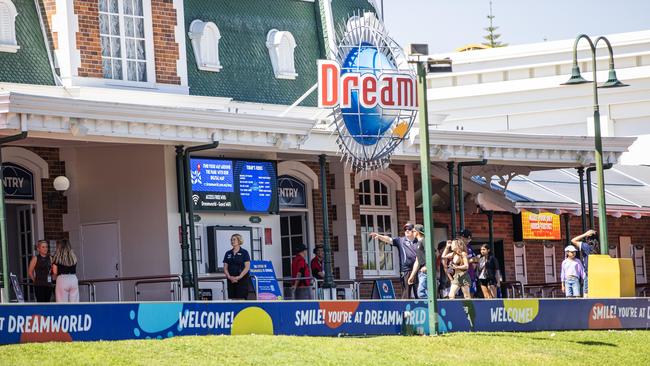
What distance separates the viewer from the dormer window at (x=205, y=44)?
28406 mm

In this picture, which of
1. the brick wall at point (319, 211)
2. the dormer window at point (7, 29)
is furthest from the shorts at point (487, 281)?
the dormer window at point (7, 29)

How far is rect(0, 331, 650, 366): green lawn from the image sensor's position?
16969mm

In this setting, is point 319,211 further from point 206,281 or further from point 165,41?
point 165,41

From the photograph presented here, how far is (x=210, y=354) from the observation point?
17.9 metres

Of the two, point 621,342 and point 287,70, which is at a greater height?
A: point 287,70

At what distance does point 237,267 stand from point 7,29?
5629mm

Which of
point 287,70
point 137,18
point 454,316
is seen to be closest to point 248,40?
point 287,70

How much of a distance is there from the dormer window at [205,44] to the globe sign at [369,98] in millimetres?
2503

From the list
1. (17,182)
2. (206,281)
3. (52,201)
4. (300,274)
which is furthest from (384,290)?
(17,182)

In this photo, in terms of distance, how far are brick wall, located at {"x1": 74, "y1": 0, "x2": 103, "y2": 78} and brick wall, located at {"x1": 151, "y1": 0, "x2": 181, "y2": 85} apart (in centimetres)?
142

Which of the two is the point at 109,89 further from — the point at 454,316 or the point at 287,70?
the point at 454,316

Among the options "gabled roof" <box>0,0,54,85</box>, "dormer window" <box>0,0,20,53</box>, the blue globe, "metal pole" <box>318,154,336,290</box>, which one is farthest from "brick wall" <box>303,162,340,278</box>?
"dormer window" <box>0,0,20,53</box>

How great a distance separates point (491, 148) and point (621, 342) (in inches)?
294

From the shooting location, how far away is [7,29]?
2522 centimetres
